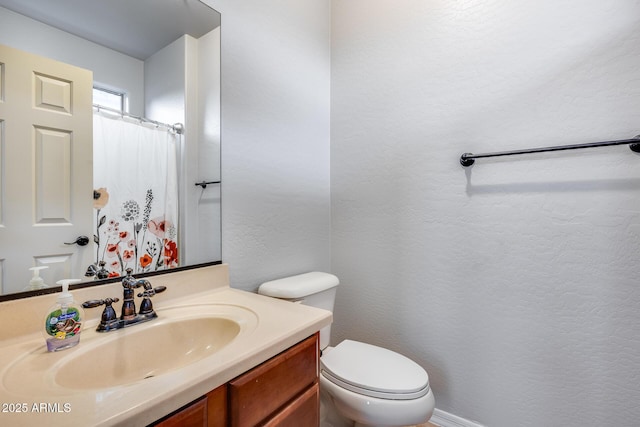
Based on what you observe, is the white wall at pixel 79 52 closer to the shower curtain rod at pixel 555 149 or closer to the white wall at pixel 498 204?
the white wall at pixel 498 204

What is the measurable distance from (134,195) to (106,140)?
18 cm

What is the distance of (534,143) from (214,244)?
1386 millimetres

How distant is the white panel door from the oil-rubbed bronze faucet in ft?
0.44

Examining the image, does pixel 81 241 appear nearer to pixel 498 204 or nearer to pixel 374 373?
pixel 374 373

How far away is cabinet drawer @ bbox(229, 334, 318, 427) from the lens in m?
0.59

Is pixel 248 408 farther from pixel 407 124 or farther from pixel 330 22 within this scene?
pixel 330 22

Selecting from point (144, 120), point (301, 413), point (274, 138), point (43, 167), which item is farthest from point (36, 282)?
point (274, 138)

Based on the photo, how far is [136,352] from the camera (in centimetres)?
74

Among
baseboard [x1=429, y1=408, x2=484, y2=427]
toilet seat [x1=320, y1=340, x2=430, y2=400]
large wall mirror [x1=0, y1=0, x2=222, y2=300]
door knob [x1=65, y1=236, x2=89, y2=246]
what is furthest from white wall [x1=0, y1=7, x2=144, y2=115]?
baseboard [x1=429, y1=408, x2=484, y2=427]

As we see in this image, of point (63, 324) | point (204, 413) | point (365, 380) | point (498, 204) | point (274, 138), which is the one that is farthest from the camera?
point (274, 138)

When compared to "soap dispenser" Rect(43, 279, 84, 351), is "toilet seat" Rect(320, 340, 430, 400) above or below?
below

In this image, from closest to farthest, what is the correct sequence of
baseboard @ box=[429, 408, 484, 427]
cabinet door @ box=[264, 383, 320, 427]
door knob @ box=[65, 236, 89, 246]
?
cabinet door @ box=[264, 383, 320, 427] → door knob @ box=[65, 236, 89, 246] → baseboard @ box=[429, 408, 484, 427]

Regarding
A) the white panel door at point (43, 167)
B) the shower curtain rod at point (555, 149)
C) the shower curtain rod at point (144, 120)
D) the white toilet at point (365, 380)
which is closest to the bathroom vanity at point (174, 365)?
the white panel door at point (43, 167)

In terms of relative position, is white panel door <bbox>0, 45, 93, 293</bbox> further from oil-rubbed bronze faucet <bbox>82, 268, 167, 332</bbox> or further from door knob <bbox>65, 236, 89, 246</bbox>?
oil-rubbed bronze faucet <bbox>82, 268, 167, 332</bbox>
